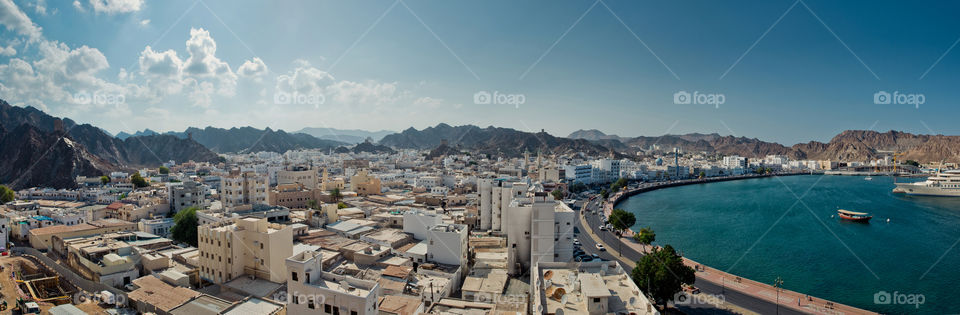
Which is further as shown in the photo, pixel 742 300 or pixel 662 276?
pixel 742 300

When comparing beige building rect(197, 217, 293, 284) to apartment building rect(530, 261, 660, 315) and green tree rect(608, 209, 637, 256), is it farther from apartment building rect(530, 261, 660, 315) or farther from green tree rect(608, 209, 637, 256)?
green tree rect(608, 209, 637, 256)

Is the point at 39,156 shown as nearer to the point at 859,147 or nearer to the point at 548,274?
the point at 548,274

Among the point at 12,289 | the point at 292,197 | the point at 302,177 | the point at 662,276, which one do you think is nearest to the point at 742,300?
the point at 662,276

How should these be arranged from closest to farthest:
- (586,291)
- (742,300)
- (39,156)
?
(586,291)
(742,300)
(39,156)

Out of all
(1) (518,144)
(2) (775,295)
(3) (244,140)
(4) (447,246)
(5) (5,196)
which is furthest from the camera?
(3) (244,140)

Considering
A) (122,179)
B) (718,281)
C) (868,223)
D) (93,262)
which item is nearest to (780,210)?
(868,223)

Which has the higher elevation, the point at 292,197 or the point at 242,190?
the point at 242,190
